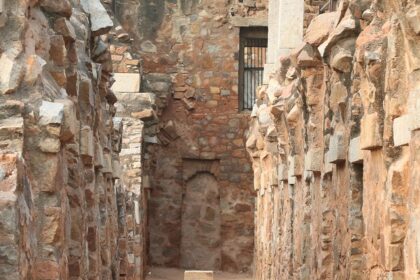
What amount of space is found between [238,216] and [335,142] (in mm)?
15502

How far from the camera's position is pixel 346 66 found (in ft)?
30.6

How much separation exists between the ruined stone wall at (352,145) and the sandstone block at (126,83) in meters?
7.31

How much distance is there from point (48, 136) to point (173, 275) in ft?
56.5

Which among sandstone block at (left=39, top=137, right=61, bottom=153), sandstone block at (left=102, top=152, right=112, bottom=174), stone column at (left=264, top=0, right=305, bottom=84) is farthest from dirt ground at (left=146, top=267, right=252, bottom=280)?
sandstone block at (left=39, top=137, right=61, bottom=153)

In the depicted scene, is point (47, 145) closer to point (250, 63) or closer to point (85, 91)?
point (85, 91)

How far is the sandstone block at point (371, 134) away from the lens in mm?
7273

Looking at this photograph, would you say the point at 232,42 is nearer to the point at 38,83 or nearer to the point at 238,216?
the point at 238,216

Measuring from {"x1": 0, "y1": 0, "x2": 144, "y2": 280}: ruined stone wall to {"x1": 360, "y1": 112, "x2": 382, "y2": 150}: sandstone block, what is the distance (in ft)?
6.43

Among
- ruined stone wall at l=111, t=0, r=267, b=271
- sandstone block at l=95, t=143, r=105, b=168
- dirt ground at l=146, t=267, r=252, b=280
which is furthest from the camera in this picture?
ruined stone wall at l=111, t=0, r=267, b=271

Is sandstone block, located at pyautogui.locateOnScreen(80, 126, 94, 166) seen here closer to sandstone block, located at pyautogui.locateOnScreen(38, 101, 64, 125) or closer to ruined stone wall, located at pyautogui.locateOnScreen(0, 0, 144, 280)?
ruined stone wall, located at pyautogui.locateOnScreen(0, 0, 144, 280)

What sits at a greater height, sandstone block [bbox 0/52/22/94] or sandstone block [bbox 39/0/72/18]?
sandstone block [bbox 39/0/72/18]

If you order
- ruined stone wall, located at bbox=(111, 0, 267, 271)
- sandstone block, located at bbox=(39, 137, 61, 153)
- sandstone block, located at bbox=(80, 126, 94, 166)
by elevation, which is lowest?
sandstone block, located at bbox=(39, 137, 61, 153)

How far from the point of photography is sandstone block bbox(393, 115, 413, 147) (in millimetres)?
6262

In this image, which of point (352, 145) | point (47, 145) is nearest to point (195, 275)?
point (352, 145)
